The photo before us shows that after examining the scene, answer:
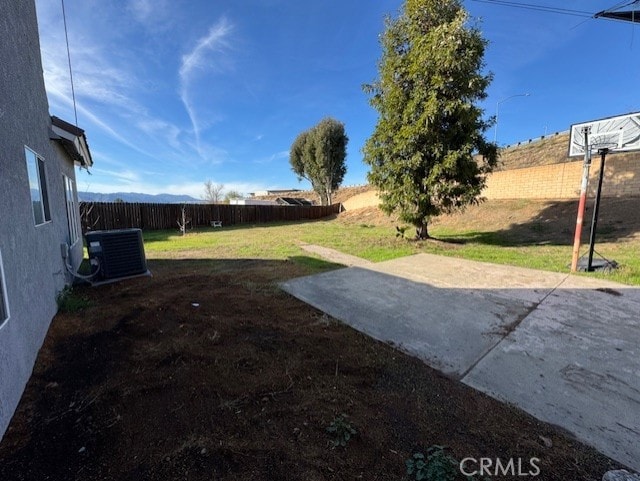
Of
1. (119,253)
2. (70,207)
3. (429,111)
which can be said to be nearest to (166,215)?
(70,207)

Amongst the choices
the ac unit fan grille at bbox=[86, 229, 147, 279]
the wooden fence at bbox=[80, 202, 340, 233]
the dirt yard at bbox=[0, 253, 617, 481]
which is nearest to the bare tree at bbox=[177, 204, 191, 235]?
the wooden fence at bbox=[80, 202, 340, 233]

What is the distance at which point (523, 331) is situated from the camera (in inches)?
122

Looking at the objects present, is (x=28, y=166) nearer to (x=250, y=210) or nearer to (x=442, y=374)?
(x=442, y=374)

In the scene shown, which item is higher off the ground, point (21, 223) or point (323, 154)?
point (323, 154)

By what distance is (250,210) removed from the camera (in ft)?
65.6

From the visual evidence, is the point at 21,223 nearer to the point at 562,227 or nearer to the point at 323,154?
the point at 562,227

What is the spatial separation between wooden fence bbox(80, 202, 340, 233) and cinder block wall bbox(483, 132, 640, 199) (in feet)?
45.8

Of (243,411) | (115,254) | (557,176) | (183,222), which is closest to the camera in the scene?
(243,411)

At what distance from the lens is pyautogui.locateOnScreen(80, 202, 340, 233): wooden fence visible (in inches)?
530

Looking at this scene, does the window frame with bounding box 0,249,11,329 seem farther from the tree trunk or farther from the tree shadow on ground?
Result: the tree shadow on ground

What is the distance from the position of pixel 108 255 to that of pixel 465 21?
9.66m

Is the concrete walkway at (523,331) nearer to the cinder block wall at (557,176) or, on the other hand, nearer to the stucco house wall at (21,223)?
the stucco house wall at (21,223)

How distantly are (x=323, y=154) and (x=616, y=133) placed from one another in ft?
72.0

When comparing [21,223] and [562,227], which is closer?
[21,223]
